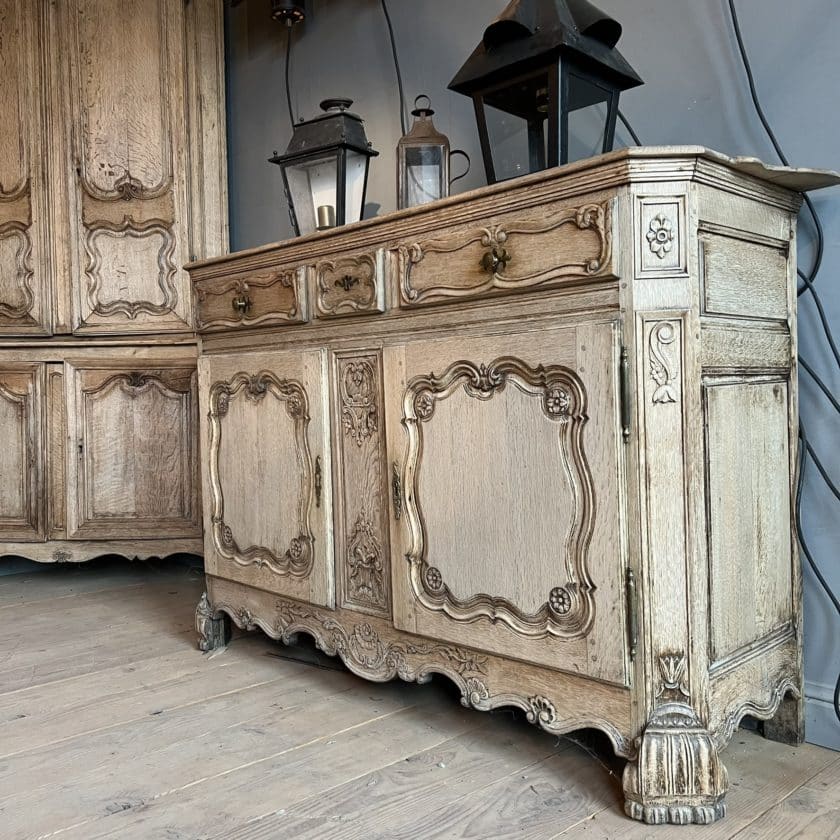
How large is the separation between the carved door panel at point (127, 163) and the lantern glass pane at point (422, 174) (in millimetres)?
1163

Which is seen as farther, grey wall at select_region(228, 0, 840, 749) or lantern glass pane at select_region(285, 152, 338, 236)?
lantern glass pane at select_region(285, 152, 338, 236)

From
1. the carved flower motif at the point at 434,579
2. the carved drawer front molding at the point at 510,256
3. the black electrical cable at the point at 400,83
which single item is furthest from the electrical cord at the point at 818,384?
the black electrical cable at the point at 400,83

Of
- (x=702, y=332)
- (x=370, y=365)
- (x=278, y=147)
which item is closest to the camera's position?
(x=702, y=332)

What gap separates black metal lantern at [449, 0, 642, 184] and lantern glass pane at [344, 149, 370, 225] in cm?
41

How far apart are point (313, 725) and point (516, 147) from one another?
1.32 metres

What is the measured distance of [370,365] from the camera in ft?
5.17

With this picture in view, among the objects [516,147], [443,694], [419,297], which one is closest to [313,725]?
[443,694]

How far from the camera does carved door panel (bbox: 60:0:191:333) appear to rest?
271cm

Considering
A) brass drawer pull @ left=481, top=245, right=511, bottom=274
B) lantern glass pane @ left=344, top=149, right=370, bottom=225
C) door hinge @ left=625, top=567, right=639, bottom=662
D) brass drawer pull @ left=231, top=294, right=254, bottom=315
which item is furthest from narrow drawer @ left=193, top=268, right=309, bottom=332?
door hinge @ left=625, top=567, right=639, bottom=662

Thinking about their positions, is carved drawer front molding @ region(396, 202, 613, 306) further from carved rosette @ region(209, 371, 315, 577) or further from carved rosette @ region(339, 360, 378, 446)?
carved rosette @ region(209, 371, 315, 577)

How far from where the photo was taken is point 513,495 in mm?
1328

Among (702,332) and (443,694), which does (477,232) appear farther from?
(443,694)

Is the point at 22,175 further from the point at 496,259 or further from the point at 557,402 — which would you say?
the point at 557,402

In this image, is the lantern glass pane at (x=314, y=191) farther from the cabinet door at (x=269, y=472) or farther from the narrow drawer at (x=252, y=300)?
the cabinet door at (x=269, y=472)
